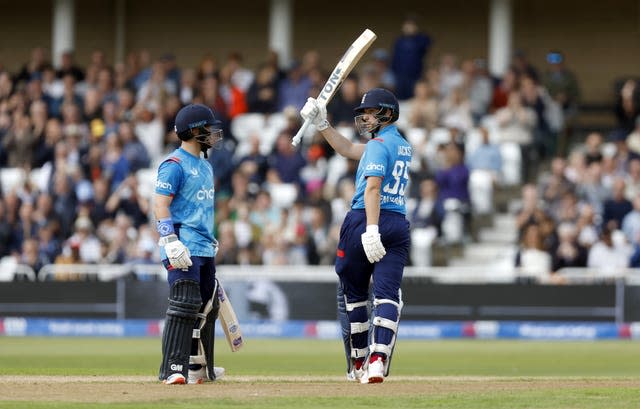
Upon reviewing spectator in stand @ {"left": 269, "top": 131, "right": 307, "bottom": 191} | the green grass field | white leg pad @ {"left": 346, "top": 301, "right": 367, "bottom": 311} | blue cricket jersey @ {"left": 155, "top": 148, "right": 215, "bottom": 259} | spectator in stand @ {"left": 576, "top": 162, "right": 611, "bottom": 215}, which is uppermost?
→ spectator in stand @ {"left": 269, "top": 131, "right": 307, "bottom": 191}

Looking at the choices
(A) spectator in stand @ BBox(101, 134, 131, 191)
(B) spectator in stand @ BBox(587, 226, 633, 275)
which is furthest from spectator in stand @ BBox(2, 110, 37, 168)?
(B) spectator in stand @ BBox(587, 226, 633, 275)

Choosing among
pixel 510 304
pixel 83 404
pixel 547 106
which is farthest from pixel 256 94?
pixel 83 404

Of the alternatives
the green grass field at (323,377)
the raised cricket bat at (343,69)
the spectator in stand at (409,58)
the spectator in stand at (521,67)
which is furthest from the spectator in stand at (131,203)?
the raised cricket bat at (343,69)

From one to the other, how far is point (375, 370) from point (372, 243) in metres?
0.88

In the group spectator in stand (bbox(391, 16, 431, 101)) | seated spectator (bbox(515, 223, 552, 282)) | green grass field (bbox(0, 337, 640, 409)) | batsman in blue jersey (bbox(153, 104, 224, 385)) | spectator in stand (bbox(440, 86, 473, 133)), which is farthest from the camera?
spectator in stand (bbox(391, 16, 431, 101))

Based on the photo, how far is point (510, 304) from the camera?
19609mm

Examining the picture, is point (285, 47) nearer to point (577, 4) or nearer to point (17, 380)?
point (577, 4)

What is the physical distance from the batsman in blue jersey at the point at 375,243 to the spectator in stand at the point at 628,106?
12.5 meters

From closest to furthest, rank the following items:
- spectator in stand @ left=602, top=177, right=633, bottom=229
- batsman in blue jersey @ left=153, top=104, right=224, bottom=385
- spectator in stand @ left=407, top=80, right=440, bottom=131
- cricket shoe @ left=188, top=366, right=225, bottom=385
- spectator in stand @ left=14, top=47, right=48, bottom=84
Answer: batsman in blue jersey @ left=153, top=104, right=224, bottom=385
cricket shoe @ left=188, top=366, right=225, bottom=385
spectator in stand @ left=602, top=177, right=633, bottom=229
spectator in stand @ left=407, top=80, right=440, bottom=131
spectator in stand @ left=14, top=47, right=48, bottom=84

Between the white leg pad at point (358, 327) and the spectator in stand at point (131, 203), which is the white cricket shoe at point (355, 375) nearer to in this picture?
the white leg pad at point (358, 327)

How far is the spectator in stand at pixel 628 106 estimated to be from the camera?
22.4 metres

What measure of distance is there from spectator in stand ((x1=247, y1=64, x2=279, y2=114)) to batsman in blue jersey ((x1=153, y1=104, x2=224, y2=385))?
1295 centimetres

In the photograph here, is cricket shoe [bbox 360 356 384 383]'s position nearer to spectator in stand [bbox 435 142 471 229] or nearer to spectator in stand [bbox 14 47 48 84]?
spectator in stand [bbox 435 142 471 229]

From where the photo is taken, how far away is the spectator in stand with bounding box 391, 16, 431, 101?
23.5 metres
